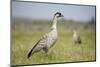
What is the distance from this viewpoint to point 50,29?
8.30ft

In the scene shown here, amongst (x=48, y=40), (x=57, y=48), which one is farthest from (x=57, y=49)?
(x=48, y=40)

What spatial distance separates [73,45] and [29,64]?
0.60m

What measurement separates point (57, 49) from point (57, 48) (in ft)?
0.04

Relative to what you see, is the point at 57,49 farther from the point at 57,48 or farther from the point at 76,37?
the point at 76,37

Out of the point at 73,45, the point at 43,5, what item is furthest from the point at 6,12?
the point at 73,45

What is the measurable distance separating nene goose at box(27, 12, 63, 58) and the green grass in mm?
43

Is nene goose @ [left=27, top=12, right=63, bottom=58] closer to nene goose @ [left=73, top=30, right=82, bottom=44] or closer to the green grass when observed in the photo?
the green grass

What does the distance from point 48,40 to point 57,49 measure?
0.15m

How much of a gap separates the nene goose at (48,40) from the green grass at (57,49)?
0.04 m

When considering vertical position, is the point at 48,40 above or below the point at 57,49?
above

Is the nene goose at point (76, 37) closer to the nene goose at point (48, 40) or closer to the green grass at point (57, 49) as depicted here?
the green grass at point (57, 49)

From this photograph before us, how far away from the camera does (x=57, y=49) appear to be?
2.57 m

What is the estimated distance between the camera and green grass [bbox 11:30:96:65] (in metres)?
2.38

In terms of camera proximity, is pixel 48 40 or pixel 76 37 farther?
pixel 76 37
